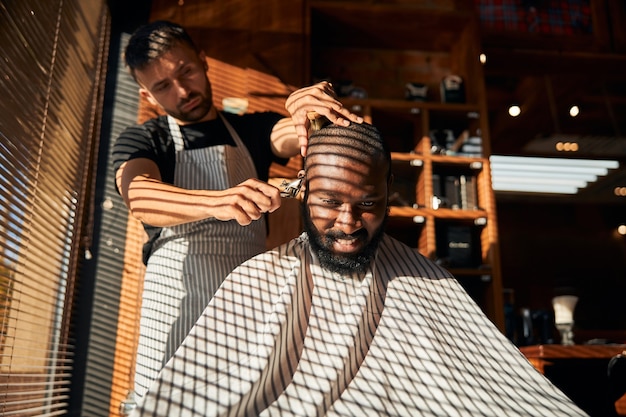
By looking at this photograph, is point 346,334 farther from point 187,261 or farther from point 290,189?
point 187,261

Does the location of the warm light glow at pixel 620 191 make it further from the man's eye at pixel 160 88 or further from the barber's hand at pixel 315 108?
the man's eye at pixel 160 88

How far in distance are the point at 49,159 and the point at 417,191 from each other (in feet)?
6.81

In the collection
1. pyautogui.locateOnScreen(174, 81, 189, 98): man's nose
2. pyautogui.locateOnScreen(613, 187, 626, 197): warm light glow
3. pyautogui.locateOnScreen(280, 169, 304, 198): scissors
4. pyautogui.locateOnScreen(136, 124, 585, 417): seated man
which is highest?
pyautogui.locateOnScreen(613, 187, 626, 197): warm light glow

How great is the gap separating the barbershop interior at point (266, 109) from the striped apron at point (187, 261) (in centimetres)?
40

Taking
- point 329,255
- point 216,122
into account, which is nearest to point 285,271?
point 329,255

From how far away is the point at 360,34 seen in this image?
3629 mm

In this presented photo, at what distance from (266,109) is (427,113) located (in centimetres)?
102

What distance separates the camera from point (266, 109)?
295 cm

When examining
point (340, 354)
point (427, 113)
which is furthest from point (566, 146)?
point (340, 354)

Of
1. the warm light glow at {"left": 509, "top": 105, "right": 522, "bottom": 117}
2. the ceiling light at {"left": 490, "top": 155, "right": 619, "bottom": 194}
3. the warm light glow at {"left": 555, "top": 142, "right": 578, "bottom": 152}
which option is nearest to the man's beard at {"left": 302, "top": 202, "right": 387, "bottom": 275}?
the warm light glow at {"left": 509, "top": 105, "right": 522, "bottom": 117}

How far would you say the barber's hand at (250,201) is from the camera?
1.12m

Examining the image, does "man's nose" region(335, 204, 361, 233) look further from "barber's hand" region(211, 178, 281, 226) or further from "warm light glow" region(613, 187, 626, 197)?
"warm light glow" region(613, 187, 626, 197)

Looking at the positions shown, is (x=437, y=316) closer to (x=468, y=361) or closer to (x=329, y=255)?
(x=468, y=361)

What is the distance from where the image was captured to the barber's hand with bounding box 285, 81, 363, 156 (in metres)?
1.30
